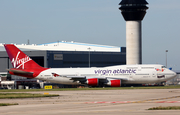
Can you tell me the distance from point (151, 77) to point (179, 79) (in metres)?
32.8

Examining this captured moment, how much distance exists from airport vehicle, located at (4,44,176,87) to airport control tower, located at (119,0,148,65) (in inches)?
1144

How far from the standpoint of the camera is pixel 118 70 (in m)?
77.9

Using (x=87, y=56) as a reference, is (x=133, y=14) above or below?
above

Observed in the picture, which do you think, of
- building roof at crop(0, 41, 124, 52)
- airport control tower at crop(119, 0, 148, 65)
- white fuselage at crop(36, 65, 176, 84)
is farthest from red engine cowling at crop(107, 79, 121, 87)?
building roof at crop(0, 41, 124, 52)

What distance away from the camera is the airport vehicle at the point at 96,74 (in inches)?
3007

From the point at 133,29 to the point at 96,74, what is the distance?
33898 mm

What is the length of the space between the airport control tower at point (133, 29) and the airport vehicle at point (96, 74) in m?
29.1

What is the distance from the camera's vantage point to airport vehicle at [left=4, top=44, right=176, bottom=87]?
7638 centimetres

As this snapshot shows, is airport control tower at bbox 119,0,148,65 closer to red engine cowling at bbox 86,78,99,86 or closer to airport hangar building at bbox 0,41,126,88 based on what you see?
airport hangar building at bbox 0,41,126,88

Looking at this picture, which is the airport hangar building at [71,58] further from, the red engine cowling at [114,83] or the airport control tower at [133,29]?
the red engine cowling at [114,83]

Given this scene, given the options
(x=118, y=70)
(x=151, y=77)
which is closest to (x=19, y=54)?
(x=118, y=70)

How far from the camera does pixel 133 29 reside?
106688mm

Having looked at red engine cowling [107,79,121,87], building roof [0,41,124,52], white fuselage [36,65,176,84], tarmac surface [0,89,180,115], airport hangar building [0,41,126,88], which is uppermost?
building roof [0,41,124,52]

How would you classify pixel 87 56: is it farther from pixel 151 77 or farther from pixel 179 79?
pixel 151 77
